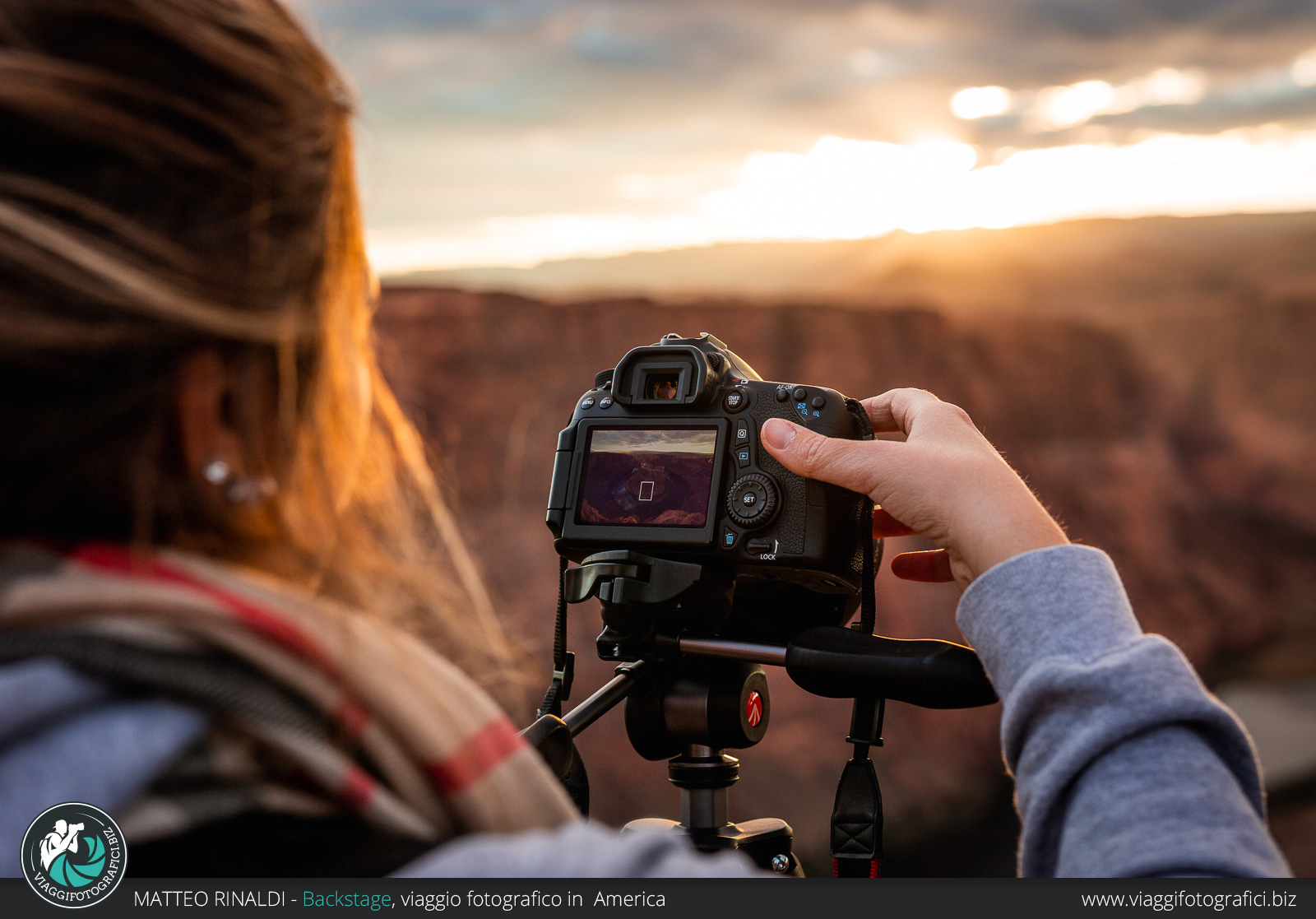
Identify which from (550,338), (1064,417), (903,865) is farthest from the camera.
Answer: (1064,417)

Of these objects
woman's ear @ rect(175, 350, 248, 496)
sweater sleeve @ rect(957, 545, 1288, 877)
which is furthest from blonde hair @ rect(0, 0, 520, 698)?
sweater sleeve @ rect(957, 545, 1288, 877)

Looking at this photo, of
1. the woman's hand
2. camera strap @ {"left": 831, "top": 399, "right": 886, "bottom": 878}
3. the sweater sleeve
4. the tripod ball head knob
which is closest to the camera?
the sweater sleeve

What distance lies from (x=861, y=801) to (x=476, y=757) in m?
0.42

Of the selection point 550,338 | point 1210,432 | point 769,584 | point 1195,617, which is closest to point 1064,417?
point 1210,432

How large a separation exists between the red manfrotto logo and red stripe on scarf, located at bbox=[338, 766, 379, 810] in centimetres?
50

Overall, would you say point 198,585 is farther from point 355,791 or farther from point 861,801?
point 861,801

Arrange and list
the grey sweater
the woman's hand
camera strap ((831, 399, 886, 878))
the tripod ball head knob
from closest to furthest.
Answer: the grey sweater → the woman's hand → camera strap ((831, 399, 886, 878)) → the tripod ball head knob

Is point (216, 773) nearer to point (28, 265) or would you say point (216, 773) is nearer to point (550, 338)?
point (28, 265)

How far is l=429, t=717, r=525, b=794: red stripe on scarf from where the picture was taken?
377 millimetres

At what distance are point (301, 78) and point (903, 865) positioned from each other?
6023 millimetres

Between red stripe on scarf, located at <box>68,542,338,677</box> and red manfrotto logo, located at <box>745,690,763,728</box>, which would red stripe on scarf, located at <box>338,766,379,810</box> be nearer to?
red stripe on scarf, located at <box>68,542,338,677</box>

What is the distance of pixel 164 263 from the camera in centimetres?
33

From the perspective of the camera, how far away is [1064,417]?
10.3 meters

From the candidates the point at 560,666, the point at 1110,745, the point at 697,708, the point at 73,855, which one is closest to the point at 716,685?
the point at 697,708
